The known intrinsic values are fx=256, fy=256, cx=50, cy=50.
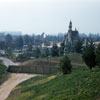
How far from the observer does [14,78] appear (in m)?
39.8

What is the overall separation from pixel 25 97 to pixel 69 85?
4308 mm

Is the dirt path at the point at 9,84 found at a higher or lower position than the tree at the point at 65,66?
lower

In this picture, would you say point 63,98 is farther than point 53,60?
No

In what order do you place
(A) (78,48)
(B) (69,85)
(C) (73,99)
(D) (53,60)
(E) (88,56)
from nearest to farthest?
(C) (73,99) → (B) (69,85) → (E) (88,56) → (D) (53,60) → (A) (78,48)

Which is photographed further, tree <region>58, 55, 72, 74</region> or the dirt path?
tree <region>58, 55, 72, 74</region>

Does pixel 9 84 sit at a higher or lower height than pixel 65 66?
lower

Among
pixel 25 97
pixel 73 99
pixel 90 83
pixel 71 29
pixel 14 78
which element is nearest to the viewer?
pixel 73 99

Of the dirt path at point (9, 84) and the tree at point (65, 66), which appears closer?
the dirt path at point (9, 84)

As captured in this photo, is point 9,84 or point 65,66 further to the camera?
point 9,84

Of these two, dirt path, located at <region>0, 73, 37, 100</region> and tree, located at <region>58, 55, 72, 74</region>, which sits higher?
tree, located at <region>58, 55, 72, 74</region>

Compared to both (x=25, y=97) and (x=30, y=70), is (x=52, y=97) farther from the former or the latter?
(x=30, y=70)

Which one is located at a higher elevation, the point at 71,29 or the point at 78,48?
the point at 71,29

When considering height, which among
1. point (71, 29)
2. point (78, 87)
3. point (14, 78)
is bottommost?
point (14, 78)

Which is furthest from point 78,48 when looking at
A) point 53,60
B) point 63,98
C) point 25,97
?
point 63,98
